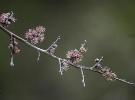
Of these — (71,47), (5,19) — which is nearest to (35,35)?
(5,19)

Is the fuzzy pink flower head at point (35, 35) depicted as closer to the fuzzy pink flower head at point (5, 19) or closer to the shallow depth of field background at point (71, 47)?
the fuzzy pink flower head at point (5, 19)

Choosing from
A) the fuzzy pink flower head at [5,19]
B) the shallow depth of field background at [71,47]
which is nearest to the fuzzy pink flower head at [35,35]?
the fuzzy pink flower head at [5,19]

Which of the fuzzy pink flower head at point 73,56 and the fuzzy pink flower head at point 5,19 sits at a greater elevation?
the fuzzy pink flower head at point 5,19

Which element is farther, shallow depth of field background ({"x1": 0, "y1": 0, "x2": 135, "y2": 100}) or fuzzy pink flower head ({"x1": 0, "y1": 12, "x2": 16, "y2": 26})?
shallow depth of field background ({"x1": 0, "y1": 0, "x2": 135, "y2": 100})

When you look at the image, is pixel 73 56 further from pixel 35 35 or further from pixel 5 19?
pixel 5 19

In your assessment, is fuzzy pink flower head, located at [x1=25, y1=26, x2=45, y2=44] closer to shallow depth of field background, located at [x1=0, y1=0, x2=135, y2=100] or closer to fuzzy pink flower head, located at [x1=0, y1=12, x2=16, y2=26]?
fuzzy pink flower head, located at [x1=0, y1=12, x2=16, y2=26]

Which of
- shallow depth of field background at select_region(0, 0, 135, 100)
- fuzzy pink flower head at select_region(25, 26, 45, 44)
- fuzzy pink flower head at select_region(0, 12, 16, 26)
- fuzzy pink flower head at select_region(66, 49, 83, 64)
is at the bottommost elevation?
fuzzy pink flower head at select_region(66, 49, 83, 64)

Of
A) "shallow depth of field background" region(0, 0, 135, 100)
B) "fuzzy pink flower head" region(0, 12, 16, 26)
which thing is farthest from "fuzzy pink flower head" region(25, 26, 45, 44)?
"shallow depth of field background" region(0, 0, 135, 100)

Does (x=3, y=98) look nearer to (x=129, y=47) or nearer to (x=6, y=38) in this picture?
(x=6, y=38)
